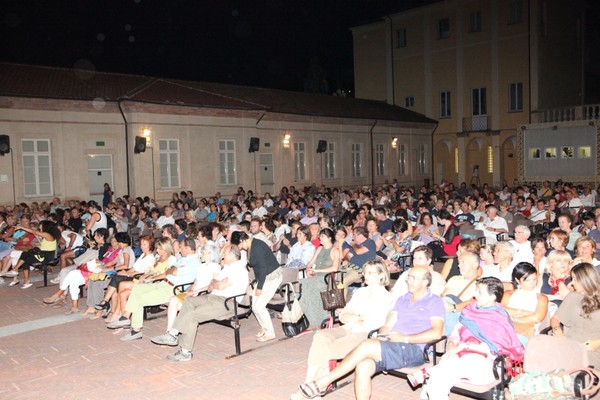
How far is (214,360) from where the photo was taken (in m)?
6.60

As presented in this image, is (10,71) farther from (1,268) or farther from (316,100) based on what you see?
(316,100)

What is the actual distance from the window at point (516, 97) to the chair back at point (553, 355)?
107ft

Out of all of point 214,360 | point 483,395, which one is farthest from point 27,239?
point 483,395

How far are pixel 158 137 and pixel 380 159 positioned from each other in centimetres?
1494

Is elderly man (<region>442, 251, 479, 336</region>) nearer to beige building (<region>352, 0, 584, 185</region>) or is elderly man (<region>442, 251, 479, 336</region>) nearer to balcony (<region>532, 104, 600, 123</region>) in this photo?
balcony (<region>532, 104, 600, 123</region>)

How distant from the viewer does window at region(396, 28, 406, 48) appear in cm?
3909

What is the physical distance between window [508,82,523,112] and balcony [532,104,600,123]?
1238 millimetres

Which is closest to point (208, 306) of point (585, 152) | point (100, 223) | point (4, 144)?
point (100, 223)

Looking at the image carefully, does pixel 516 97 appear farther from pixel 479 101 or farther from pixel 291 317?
pixel 291 317

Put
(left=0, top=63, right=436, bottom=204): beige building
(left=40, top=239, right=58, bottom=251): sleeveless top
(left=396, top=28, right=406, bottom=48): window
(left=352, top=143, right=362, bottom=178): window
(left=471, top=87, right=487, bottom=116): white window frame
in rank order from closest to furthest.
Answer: (left=40, top=239, right=58, bottom=251): sleeveless top → (left=0, top=63, right=436, bottom=204): beige building → (left=352, top=143, right=362, bottom=178): window → (left=471, top=87, right=487, bottom=116): white window frame → (left=396, top=28, right=406, bottom=48): window

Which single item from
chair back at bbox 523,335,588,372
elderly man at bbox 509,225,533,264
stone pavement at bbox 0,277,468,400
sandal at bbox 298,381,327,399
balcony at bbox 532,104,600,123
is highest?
balcony at bbox 532,104,600,123

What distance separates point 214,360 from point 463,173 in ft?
108

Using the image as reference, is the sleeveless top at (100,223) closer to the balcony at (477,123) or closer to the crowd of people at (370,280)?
the crowd of people at (370,280)

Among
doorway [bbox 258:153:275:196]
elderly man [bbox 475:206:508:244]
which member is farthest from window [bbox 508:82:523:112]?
elderly man [bbox 475:206:508:244]
